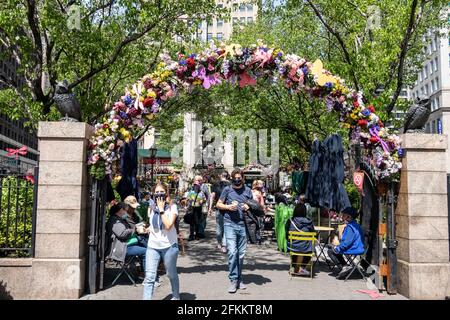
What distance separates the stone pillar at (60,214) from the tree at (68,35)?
15.9ft

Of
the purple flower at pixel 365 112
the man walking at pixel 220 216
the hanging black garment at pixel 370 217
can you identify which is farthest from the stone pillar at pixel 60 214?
the hanging black garment at pixel 370 217

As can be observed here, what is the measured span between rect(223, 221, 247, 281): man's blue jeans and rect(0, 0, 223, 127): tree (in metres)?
7.03

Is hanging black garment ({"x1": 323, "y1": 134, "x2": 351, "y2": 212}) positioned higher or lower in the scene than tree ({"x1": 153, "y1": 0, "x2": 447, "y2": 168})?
lower

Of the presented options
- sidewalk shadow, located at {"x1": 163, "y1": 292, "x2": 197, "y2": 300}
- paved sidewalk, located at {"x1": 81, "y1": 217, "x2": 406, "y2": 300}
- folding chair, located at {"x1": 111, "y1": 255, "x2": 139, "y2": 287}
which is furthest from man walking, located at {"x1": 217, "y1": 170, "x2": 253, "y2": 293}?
folding chair, located at {"x1": 111, "y1": 255, "x2": 139, "y2": 287}

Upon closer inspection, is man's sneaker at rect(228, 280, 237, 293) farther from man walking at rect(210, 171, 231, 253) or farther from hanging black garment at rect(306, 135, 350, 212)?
hanging black garment at rect(306, 135, 350, 212)

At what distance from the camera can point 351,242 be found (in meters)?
7.86

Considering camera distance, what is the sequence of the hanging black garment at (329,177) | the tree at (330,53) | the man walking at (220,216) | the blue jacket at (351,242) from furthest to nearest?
1. the tree at (330,53)
2. the man walking at (220,216)
3. the hanging black garment at (329,177)
4. the blue jacket at (351,242)

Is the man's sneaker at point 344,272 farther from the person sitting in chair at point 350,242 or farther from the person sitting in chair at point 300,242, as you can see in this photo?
the person sitting in chair at point 300,242

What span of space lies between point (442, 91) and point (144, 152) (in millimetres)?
51356

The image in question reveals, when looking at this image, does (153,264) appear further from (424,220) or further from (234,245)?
(424,220)

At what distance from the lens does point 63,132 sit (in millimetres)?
6715

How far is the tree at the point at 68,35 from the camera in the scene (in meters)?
11.6

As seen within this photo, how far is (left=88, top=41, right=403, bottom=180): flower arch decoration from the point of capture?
7.21m

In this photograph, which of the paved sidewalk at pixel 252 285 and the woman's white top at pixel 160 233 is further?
the paved sidewalk at pixel 252 285
